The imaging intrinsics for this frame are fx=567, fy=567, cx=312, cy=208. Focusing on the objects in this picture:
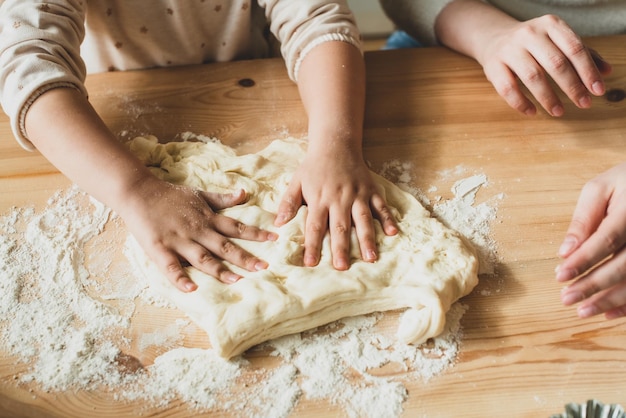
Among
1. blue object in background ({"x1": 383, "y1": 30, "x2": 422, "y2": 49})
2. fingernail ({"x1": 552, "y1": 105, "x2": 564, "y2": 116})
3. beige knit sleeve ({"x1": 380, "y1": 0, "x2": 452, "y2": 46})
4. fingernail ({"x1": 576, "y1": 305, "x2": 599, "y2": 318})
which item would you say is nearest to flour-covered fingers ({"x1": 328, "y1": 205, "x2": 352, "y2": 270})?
fingernail ({"x1": 576, "y1": 305, "x2": 599, "y2": 318})

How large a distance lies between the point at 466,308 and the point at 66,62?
2.62 ft

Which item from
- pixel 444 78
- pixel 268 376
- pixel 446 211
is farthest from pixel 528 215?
pixel 268 376

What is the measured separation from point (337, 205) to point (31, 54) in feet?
1.88

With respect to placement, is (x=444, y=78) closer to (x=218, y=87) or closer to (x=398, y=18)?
(x=398, y=18)

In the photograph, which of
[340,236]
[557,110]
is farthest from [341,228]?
[557,110]

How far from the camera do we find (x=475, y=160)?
1058 millimetres

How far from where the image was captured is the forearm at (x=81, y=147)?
0.92m

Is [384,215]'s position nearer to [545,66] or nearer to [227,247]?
[227,247]

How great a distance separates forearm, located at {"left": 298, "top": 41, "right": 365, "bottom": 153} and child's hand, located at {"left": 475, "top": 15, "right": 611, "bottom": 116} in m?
0.28

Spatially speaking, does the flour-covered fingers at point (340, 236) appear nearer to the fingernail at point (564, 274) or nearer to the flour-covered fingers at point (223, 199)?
the flour-covered fingers at point (223, 199)

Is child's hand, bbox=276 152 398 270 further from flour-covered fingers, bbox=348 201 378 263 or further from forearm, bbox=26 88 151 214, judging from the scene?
forearm, bbox=26 88 151 214

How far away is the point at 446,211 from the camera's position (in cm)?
98

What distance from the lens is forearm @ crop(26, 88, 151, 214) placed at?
92 centimetres

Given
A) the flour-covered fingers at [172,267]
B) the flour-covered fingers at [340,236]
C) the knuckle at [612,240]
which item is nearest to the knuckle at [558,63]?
the knuckle at [612,240]
